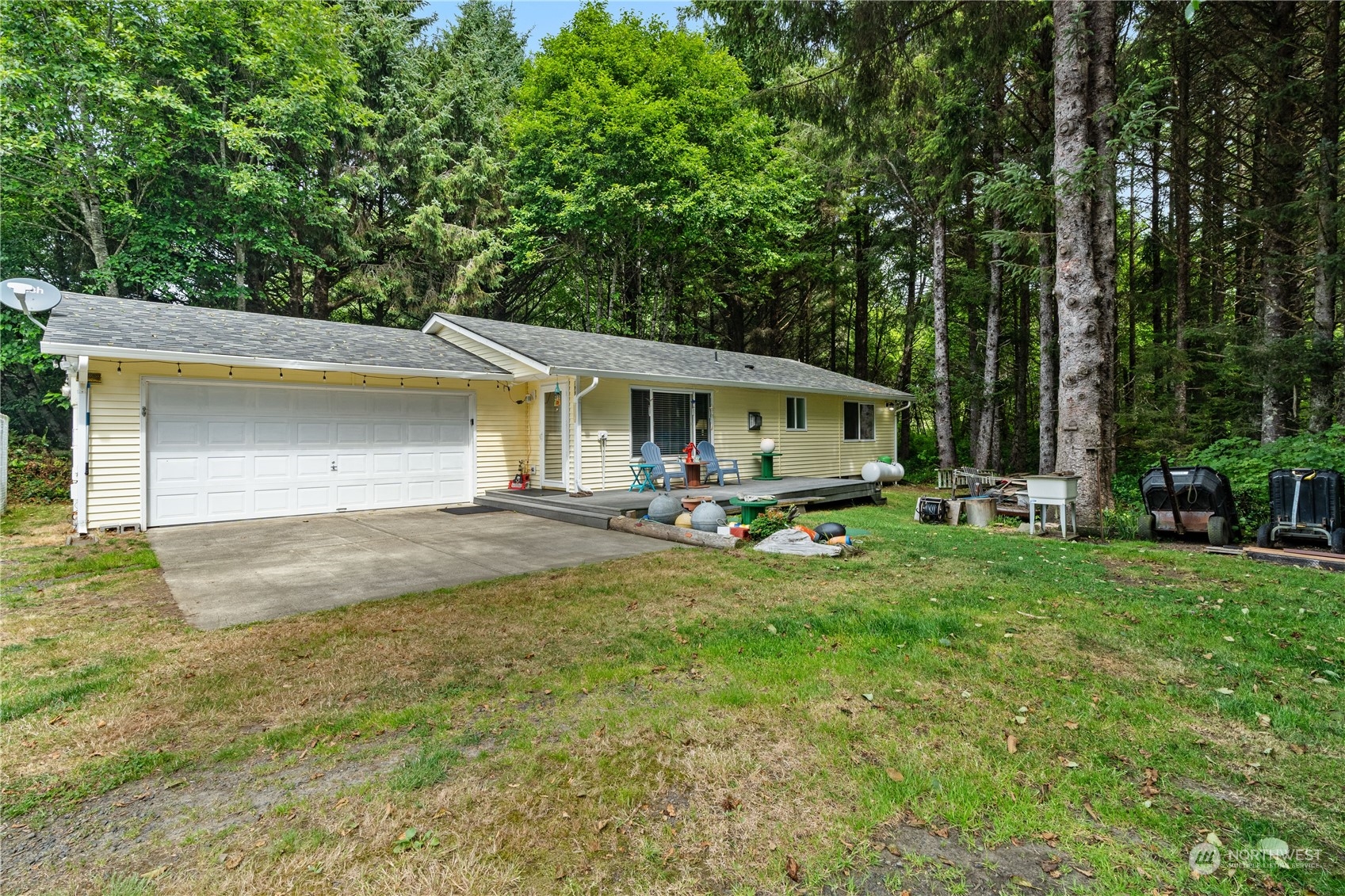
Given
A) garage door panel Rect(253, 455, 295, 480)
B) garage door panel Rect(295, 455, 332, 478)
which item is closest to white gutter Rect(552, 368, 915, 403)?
garage door panel Rect(295, 455, 332, 478)

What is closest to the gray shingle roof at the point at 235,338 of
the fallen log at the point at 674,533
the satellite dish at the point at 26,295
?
the satellite dish at the point at 26,295

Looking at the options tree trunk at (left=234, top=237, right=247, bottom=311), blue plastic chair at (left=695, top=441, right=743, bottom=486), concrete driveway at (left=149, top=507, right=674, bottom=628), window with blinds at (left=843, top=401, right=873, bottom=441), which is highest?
tree trunk at (left=234, top=237, right=247, bottom=311)

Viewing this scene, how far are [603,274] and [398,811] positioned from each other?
19488 mm

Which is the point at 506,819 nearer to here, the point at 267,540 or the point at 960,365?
the point at 267,540

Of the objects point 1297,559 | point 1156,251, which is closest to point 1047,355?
point 1156,251

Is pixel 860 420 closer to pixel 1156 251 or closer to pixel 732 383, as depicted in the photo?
pixel 732 383

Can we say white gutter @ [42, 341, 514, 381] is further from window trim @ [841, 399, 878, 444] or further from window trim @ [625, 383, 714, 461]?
window trim @ [841, 399, 878, 444]

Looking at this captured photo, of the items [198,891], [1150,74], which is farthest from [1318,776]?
[1150,74]

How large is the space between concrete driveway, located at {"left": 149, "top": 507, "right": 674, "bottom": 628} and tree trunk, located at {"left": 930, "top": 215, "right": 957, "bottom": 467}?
9.93 m

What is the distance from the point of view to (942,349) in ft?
45.9

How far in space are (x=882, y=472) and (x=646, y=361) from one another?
6.29m

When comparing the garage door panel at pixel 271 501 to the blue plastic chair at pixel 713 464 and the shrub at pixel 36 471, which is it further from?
the blue plastic chair at pixel 713 464

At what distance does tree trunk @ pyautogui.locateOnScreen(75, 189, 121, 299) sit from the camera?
13.0 meters

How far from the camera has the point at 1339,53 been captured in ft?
27.7
